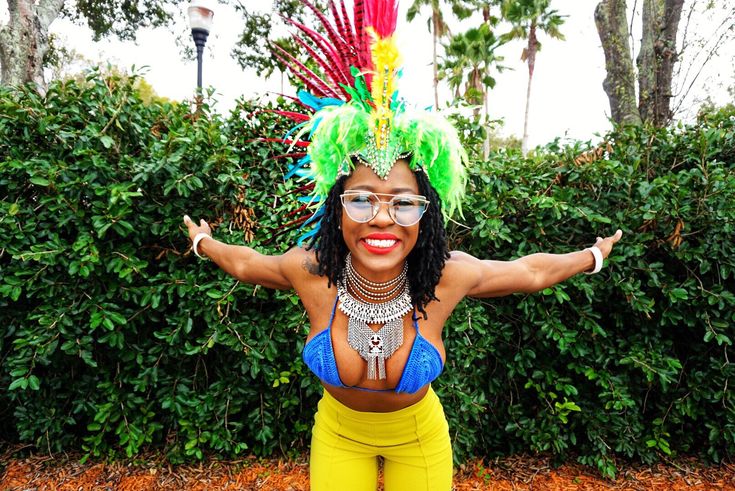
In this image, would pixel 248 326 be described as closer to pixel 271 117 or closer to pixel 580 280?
pixel 271 117

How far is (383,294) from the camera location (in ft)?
5.24

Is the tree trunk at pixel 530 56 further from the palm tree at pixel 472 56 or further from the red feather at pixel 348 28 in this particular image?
the red feather at pixel 348 28

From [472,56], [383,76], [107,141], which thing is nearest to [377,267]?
[383,76]

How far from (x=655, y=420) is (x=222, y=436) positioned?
2.92m

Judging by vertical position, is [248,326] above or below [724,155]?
below

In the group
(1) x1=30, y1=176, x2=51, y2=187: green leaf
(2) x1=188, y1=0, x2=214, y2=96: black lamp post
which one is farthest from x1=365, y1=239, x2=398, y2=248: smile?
(2) x1=188, y1=0, x2=214, y2=96: black lamp post

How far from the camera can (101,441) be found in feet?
9.56

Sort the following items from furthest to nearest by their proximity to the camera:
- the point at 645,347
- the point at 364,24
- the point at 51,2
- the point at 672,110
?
the point at 672,110 → the point at 51,2 → the point at 645,347 → the point at 364,24

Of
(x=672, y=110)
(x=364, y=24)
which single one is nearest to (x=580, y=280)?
(x=364, y=24)

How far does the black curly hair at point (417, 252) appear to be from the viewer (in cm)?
161

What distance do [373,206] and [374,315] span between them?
0.40 metres

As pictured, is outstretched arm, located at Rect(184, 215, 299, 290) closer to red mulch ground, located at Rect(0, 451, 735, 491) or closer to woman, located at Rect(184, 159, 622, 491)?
woman, located at Rect(184, 159, 622, 491)

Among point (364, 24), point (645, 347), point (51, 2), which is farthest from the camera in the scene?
point (51, 2)

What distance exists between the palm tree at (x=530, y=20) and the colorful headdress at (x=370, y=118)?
19.4 metres
